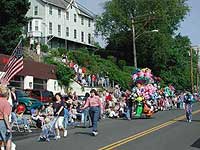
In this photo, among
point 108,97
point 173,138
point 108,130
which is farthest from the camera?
point 108,97

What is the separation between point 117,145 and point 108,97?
54.2 ft

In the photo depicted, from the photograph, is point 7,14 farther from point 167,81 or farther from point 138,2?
point 167,81

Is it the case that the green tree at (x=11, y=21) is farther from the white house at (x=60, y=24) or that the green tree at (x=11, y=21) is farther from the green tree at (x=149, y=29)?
the green tree at (x=149, y=29)

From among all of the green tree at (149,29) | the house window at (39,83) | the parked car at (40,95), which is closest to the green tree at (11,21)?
the parked car at (40,95)

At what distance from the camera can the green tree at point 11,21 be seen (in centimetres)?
3869

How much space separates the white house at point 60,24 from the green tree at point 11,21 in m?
21.8

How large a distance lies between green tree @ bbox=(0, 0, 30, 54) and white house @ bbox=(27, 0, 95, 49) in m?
21.8

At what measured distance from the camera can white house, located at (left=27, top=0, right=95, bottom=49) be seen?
6856 cm

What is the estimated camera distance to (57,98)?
17922mm

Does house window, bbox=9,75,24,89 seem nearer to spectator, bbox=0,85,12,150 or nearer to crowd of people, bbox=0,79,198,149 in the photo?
crowd of people, bbox=0,79,198,149

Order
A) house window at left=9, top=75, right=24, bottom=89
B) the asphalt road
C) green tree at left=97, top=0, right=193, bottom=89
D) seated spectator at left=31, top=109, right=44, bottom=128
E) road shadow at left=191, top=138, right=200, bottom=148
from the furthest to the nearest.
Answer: green tree at left=97, top=0, right=193, bottom=89, house window at left=9, top=75, right=24, bottom=89, seated spectator at left=31, top=109, right=44, bottom=128, road shadow at left=191, top=138, right=200, bottom=148, the asphalt road

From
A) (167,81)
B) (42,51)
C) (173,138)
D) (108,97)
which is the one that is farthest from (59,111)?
(167,81)

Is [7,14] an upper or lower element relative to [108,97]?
upper

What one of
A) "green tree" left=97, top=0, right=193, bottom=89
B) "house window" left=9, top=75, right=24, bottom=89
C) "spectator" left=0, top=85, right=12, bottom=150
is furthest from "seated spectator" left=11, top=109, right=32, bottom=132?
"green tree" left=97, top=0, right=193, bottom=89
